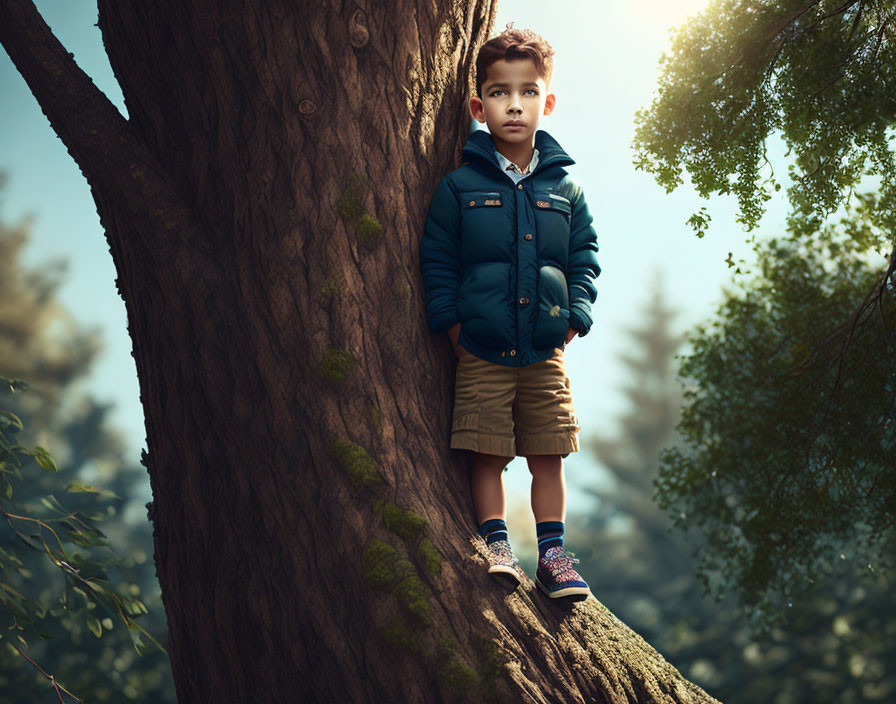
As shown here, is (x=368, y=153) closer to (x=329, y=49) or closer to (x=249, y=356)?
(x=329, y=49)

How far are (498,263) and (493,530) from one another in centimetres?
114

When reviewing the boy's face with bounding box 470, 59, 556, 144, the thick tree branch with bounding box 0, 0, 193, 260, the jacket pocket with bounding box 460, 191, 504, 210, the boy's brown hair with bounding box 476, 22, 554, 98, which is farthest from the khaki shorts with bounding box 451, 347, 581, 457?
the thick tree branch with bounding box 0, 0, 193, 260

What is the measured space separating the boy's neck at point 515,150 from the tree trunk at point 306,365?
21 cm

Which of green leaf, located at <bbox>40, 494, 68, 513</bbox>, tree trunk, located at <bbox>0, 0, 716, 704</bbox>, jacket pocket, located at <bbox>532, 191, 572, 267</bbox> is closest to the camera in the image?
tree trunk, located at <bbox>0, 0, 716, 704</bbox>

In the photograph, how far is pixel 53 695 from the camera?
516 inches

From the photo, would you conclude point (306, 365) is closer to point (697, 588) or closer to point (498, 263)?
point (498, 263)

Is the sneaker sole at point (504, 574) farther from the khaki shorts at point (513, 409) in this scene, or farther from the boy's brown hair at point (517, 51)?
the boy's brown hair at point (517, 51)

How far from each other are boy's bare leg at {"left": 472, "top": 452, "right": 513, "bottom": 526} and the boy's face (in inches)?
56.8

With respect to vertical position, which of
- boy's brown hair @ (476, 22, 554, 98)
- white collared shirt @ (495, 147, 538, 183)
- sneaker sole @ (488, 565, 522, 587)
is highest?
boy's brown hair @ (476, 22, 554, 98)

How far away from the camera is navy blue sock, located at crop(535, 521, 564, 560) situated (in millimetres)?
3736

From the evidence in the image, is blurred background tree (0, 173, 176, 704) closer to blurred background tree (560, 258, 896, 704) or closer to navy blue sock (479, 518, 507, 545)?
navy blue sock (479, 518, 507, 545)

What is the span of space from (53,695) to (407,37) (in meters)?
12.8

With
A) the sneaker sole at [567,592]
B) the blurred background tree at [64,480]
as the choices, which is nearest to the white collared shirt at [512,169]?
the sneaker sole at [567,592]

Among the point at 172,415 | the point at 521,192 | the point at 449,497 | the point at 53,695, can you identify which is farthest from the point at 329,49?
the point at 53,695
